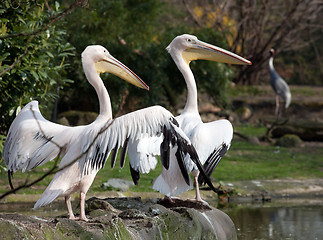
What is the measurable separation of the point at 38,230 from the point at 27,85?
2935mm

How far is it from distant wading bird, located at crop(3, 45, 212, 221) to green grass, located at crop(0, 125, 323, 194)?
3.30 metres

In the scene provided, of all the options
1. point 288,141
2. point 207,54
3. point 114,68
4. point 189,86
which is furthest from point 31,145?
point 288,141

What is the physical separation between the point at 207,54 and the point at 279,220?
2.07 metres

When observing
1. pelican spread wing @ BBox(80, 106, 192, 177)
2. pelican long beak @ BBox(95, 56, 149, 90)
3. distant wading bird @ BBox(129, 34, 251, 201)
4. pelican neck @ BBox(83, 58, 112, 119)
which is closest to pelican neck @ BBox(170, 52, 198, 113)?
distant wading bird @ BBox(129, 34, 251, 201)

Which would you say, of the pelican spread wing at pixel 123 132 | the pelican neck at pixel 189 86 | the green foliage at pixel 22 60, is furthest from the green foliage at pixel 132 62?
the pelican spread wing at pixel 123 132

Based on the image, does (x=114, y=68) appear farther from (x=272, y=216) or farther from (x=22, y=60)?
(x=272, y=216)

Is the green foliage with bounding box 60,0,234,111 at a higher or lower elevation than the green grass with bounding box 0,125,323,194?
higher

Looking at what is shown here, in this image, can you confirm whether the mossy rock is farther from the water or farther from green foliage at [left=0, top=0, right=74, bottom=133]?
green foliage at [left=0, top=0, right=74, bottom=133]

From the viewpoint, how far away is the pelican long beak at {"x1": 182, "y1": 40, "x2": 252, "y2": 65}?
645 cm

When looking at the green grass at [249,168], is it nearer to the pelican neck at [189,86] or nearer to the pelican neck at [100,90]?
the pelican neck at [189,86]

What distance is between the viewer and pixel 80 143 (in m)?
4.38

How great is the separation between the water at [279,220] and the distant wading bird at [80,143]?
2025mm

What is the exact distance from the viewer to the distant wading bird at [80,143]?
4.21 m

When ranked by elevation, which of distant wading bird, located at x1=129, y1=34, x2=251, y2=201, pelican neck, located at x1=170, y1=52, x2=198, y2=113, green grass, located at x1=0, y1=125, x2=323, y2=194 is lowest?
green grass, located at x1=0, y1=125, x2=323, y2=194
